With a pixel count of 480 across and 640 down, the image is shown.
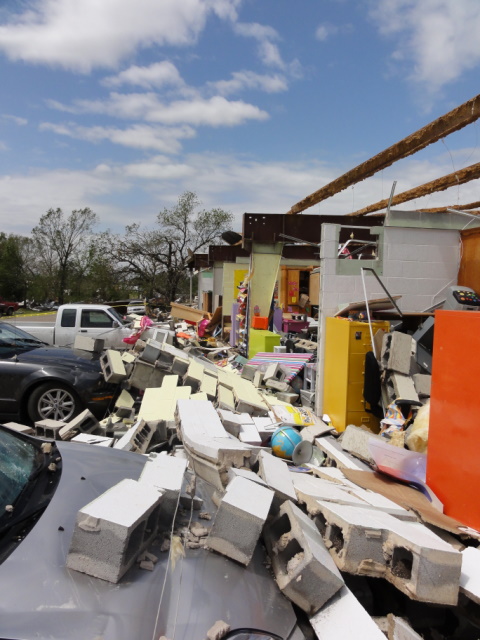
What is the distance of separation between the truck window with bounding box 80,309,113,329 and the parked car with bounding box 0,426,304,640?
11234mm

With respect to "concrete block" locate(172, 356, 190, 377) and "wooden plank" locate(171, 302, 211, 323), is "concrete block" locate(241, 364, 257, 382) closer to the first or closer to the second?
"concrete block" locate(172, 356, 190, 377)

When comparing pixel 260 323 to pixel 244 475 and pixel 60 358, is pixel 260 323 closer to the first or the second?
pixel 60 358

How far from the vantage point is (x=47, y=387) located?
6.98 m

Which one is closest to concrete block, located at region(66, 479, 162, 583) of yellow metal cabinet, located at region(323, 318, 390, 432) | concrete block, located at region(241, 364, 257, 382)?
yellow metal cabinet, located at region(323, 318, 390, 432)

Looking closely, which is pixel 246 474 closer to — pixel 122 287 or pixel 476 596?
pixel 476 596

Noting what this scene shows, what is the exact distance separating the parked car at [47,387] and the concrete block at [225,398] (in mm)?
1762

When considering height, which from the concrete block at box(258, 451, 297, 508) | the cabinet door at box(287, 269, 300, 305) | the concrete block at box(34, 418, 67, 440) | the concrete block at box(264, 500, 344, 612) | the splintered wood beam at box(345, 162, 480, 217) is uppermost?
the splintered wood beam at box(345, 162, 480, 217)

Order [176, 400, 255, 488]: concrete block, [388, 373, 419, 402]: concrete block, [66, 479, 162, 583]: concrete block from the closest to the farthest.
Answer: [66, 479, 162, 583]: concrete block < [176, 400, 255, 488]: concrete block < [388, 373, 419, 402]: concrete block

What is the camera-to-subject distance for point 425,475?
4.23 metres

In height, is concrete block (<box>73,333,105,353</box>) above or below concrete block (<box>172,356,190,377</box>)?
above

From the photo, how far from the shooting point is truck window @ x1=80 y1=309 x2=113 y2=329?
43.8 feet

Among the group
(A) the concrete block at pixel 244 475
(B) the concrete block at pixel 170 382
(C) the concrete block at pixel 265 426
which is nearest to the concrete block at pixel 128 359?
(B) the concrete block at pixel 170 382

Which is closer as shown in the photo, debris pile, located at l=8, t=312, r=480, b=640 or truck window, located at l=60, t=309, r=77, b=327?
debris pile, located at l=8, t=312, r=480, b=640

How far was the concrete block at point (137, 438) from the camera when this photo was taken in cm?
482
